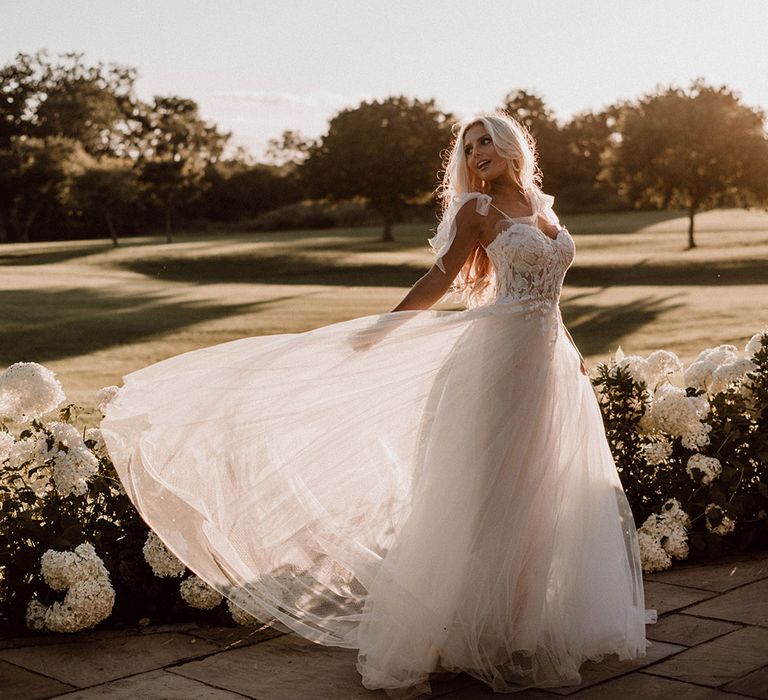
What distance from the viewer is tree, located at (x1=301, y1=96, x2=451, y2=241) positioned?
181 ft

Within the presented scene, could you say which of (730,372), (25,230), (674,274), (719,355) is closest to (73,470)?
(730,372)

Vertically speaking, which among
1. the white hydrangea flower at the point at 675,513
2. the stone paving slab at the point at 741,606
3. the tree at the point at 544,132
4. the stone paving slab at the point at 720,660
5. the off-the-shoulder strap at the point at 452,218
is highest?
the tree at the point at 544,132

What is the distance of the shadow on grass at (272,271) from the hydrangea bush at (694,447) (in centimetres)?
3376

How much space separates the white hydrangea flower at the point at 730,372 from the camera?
21.9 feet

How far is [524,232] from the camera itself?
15.3ft

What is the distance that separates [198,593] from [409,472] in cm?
128

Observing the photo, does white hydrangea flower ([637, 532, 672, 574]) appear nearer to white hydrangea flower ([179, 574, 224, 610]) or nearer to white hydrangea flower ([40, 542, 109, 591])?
white hydrangea flower ([179, 574, 224, 610])

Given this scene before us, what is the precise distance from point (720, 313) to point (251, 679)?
2474cm

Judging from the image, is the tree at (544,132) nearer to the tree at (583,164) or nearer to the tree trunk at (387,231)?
the tree at (583,164)

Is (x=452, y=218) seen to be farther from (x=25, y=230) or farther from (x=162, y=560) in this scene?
(x=25, y=230)

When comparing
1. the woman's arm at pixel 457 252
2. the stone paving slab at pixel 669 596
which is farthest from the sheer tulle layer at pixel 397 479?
the stone paving slab at pixel 669 596

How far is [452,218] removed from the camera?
4.75 m

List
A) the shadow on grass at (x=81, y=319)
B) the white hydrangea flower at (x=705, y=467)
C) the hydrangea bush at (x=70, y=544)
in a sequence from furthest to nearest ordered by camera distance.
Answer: the shadow on grass at (x=81, y=319), the white hydrangea flower at (x=705, y=467), the hydrangea bush at (x=70, y=544)

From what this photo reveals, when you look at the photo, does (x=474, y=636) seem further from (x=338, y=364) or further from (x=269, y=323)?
(x=269, y=323)
